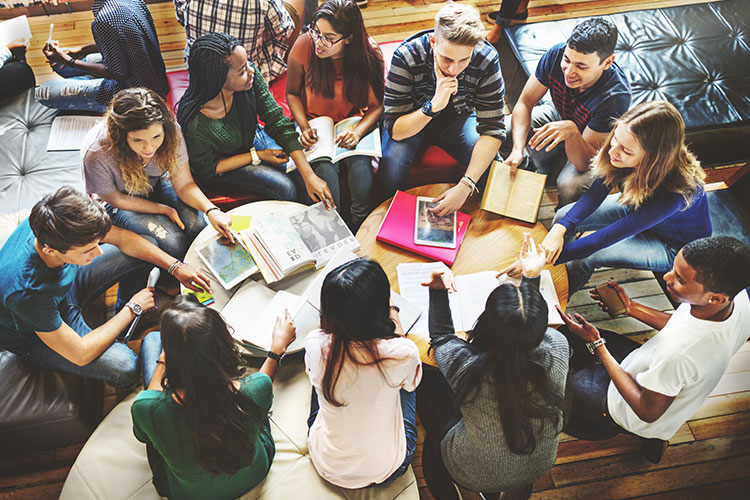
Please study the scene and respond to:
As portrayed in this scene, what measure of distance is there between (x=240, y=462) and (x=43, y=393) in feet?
3.19

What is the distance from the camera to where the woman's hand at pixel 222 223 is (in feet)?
6.79

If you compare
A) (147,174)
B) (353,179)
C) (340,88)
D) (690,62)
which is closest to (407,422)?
(353,179)

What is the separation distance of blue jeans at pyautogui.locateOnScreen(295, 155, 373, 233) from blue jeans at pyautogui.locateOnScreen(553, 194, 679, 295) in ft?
3.30

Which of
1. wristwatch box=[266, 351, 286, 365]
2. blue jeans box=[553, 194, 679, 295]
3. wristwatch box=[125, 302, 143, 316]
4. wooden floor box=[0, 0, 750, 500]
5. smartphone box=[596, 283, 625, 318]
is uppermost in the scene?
wristwatch box=[125, 302, 143, 316]

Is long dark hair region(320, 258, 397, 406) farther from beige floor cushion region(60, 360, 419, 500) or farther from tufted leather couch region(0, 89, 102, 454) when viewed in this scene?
tufted leather couch region(0, 89, 102, 454)

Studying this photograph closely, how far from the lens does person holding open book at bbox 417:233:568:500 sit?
55.4 inches

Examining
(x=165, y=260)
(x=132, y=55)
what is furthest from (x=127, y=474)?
(x=132, y=55)

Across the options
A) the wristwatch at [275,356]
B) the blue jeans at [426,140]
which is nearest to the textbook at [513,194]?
the blue jeans at [426,140]

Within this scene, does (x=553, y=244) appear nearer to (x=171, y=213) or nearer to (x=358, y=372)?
(x=358, y=372)

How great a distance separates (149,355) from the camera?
2039 millimetres

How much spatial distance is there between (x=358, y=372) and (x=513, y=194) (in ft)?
4.00

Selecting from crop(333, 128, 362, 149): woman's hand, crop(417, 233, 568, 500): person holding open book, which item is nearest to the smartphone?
crop(417, 233, 568, 500): person holding open book

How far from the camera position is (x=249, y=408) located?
1.49 m

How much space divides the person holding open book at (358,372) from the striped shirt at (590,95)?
160 centimetres
